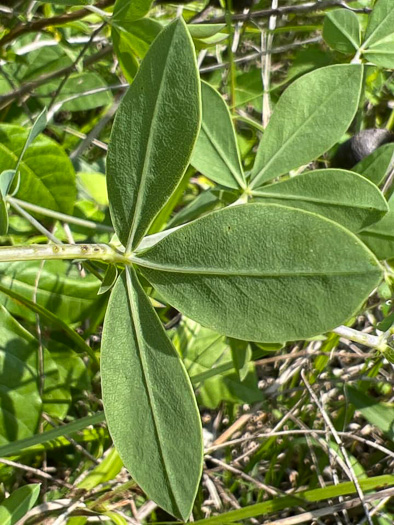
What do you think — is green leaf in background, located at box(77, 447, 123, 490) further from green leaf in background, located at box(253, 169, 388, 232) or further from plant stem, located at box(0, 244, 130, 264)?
plant stem, located at box(0, 244, 130, 264)

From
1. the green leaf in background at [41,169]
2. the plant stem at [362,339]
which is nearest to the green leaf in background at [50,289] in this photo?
the green leaf in background at [41,169]

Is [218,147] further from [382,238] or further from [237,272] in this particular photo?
[237,272]

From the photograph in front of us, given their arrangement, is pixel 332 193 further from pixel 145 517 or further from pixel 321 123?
pixel 145 517

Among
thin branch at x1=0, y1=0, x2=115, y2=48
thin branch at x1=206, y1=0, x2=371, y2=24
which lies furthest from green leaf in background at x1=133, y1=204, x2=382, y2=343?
thin branch at x1=206, y1=0, x2=371, y2=24

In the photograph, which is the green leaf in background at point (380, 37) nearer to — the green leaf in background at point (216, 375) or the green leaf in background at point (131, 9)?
the green leaf in background at point (131, 9)

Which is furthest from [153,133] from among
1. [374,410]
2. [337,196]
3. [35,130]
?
[374,410]

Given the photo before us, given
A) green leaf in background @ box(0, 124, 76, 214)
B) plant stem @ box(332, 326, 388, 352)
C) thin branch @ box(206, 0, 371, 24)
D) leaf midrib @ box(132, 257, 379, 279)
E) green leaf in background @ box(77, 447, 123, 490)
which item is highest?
thin branch @ box(206, 0, 371, 24)

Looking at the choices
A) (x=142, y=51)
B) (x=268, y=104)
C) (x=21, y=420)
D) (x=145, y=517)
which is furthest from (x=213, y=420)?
(x=142, y=51)
